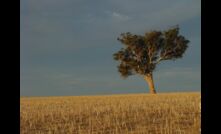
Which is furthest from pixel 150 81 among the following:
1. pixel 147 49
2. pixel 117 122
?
pixel 117 122

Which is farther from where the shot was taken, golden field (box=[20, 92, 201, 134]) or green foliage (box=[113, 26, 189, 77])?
green foliage (box=[113, 26, 189, 77])

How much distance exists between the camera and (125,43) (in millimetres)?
41344

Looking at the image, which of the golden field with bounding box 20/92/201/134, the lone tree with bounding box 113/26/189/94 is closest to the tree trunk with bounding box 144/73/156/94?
the lone tree with bounding box 113/26/189/94

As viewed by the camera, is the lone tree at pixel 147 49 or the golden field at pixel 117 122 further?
the lone tree at pixel 147 49

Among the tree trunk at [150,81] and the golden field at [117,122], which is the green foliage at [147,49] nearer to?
the tree trunk at [150,81]

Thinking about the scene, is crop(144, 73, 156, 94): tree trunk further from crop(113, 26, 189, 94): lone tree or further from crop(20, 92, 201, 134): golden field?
crop(20, 92, 201, 134): golden field

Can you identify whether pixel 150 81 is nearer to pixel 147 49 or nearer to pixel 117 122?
pixel 147 49

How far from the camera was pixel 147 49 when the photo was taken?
41.1 meters

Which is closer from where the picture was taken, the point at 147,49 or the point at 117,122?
the point at 117,122

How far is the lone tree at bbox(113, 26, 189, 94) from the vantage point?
40938 mm

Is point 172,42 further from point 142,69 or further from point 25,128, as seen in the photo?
point 25,128

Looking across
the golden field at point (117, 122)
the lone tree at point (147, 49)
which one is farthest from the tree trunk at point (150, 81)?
the golden field at point (117, 122)

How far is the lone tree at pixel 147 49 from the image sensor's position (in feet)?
134

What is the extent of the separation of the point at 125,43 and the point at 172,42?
5.02m
